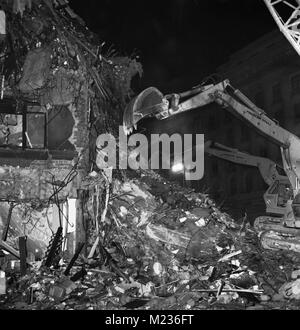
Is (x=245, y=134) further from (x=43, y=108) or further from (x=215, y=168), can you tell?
(x=43, y=108)

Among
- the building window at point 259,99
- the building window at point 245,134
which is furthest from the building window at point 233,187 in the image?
the building window at point 259,99

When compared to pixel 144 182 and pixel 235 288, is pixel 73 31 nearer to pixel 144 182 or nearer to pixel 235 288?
pixel 144 182

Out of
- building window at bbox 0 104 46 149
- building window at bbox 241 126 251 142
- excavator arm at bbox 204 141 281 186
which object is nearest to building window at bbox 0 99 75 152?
building window at bbox 0 104 46 149

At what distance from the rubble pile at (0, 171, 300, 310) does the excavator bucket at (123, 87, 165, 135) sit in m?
1.95

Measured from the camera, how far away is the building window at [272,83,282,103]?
119 feet

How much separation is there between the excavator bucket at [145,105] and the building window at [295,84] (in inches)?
1036

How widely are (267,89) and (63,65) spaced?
1142 inches

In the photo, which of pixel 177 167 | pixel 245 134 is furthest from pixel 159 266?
pixel 245 134

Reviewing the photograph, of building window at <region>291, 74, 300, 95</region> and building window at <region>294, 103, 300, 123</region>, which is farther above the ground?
building window at <region>291, 74, 300, 95</region>

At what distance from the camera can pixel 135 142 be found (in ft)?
48.5

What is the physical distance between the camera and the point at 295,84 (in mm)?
34719

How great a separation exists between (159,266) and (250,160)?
27.6 feet

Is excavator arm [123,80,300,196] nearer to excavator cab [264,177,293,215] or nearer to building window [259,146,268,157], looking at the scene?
excavator cab [264,177,293,215]
